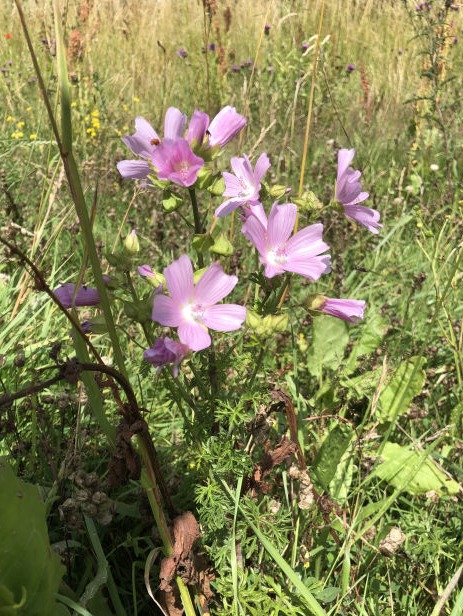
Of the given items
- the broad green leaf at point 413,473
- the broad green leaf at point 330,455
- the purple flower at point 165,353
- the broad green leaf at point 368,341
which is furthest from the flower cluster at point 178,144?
the broad green leaf at point 368,341

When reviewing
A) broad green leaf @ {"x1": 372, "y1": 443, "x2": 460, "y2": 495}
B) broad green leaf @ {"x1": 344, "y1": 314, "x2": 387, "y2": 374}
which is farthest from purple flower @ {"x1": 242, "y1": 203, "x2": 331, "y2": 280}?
broad green leaf @ {"x1": 344, "y1": 314, "x2": 387, "y2": 374}

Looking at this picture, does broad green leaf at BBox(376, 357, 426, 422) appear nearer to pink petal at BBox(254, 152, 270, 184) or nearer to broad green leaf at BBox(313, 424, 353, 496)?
broad green leaf at BBox(313, 424, 353, 496)

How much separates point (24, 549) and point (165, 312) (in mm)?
342

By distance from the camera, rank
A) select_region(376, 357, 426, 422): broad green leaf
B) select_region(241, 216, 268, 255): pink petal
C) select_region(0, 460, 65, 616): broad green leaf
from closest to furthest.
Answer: select_region(0, 460, 65, 616): broad green leaf → select_region(241, 216, 268, 255): pink petal → select_region(376, 357, 426, 422): broad green leaf

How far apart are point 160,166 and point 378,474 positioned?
0.89m

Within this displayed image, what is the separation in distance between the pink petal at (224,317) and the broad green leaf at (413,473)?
2.25ft

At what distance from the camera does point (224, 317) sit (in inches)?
30.9

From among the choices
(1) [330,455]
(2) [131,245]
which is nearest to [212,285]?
(2) [131,245]

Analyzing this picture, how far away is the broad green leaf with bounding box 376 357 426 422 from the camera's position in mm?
1471

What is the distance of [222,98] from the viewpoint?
12.8 feet

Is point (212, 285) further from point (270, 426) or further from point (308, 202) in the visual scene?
point (270, 426)

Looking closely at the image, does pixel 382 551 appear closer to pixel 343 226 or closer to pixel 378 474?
pixel 378 474

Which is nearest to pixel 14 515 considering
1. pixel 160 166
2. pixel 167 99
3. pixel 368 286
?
pixel 160 166

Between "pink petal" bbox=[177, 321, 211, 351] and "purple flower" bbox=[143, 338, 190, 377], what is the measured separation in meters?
0.02
